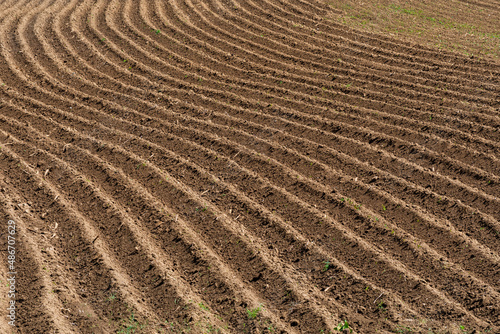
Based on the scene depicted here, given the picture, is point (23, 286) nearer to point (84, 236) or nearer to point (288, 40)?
point (84, 236)

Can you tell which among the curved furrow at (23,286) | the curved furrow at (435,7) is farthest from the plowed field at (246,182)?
the curved furrow at (435,7)

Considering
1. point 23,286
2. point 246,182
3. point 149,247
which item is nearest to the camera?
point 23,286

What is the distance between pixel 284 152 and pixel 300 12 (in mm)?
6693

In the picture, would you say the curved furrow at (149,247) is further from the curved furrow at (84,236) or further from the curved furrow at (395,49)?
the curved furrow at (395,49)

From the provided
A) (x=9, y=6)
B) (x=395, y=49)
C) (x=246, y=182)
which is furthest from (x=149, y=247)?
(x=9, y=6)

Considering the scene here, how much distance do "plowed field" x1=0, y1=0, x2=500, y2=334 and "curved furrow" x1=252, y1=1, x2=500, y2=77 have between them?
6 centimetres

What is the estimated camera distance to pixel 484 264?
562 centimetres

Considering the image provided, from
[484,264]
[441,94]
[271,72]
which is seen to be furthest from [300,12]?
[484,264]

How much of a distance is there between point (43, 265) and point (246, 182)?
293 cm

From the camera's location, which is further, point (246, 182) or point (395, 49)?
point (395, 49)

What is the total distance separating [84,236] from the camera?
5.83 metres

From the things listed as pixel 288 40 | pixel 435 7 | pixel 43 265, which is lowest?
pixel 43 265

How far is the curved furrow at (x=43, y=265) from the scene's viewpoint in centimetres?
472

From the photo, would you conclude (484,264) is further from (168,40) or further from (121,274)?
(168,40)
